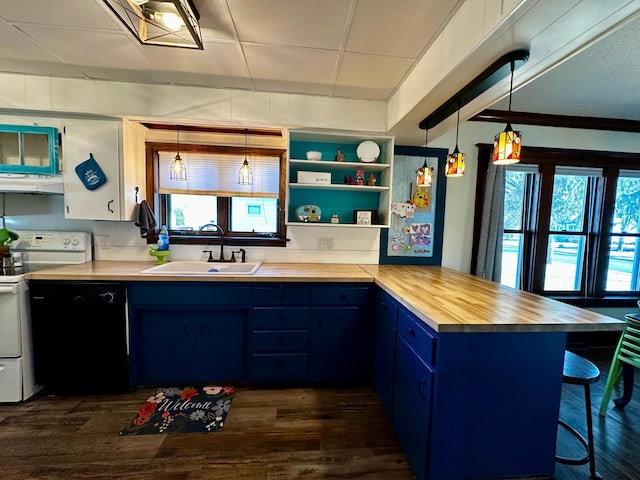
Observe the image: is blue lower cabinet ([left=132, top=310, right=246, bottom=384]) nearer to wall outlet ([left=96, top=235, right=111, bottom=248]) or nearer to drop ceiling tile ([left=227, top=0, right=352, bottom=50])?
wall outlet ([left=96, top=235, right=111, bottom=248])

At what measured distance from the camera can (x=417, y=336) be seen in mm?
1459

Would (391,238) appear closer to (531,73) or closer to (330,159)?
(330,159)

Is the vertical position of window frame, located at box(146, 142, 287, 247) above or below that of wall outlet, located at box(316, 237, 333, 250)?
above

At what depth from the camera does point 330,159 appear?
2.71 metres

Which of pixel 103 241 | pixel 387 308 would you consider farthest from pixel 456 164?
pixel 103 241

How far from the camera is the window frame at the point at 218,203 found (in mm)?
2617

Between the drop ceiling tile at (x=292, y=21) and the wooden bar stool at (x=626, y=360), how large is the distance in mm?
2696

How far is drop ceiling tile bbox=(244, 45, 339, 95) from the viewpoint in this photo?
5.86ft

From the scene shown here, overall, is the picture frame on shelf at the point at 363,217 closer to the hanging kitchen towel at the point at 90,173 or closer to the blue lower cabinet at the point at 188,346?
the blue lower cabinet at the point at 188,346

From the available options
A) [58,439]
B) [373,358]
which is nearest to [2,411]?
[58,439]

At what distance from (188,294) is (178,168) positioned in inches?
43.7

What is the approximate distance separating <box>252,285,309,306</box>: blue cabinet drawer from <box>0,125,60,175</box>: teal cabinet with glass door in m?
1.93

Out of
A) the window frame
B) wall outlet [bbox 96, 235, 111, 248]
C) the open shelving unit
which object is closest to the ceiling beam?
the open shelving unit

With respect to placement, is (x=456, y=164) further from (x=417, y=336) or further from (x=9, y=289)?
(x=9, y=289)
